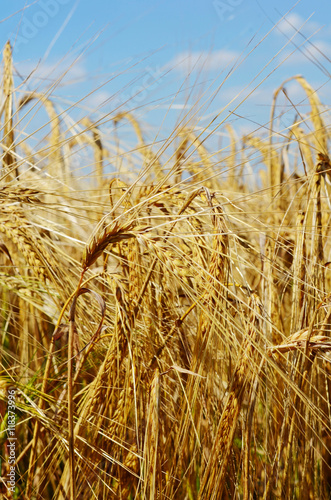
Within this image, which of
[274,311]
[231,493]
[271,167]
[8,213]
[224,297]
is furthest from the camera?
[271,167]

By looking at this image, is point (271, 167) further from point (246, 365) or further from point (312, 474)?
point (246, 365)

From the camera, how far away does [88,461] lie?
72 cm

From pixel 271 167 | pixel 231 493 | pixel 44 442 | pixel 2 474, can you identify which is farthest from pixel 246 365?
pixel 271 167

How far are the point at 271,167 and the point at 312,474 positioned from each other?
3.97ft

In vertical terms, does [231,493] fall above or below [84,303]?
below

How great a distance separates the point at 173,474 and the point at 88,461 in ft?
0.40

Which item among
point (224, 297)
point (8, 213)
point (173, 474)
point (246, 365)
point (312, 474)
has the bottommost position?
point (312, 474)

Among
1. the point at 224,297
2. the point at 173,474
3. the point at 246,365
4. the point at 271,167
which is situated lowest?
the point at 173,474

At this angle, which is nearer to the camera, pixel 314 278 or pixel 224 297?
pixel 224 297

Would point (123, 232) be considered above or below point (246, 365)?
above

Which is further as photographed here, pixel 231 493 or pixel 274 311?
pixel 274 311

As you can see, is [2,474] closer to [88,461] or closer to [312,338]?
[88,461]

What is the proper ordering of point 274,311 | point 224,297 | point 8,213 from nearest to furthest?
point 224,297
point 8,213
point 274,311

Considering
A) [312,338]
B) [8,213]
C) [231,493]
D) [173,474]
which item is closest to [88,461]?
[173,474]
